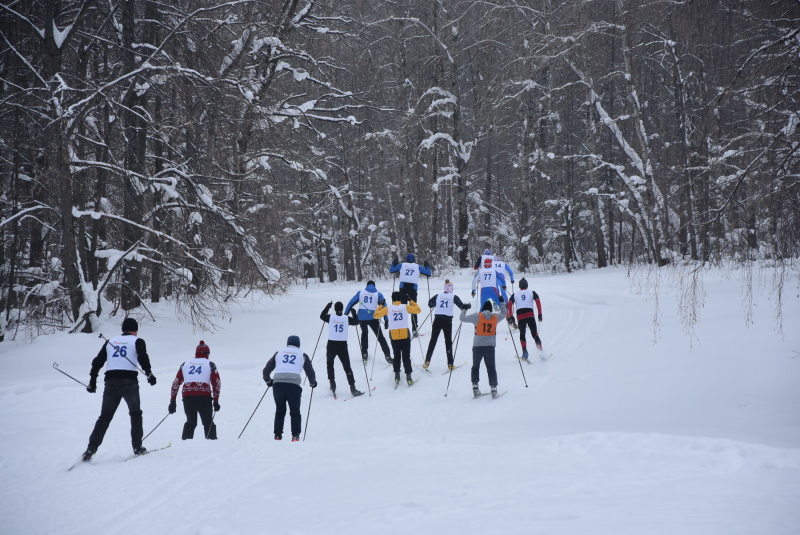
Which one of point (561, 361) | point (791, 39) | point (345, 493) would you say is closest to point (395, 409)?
point (561, 361)

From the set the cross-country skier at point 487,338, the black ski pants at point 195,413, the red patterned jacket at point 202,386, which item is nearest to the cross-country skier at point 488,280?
the cross-country skier at point 487,338

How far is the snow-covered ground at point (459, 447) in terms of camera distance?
15.6ft

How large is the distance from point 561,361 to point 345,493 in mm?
7934

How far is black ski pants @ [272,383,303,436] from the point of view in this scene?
8.88 metres

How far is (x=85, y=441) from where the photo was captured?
8.26m

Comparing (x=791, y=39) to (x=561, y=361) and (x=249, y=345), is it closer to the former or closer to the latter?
(x=561, y=361)

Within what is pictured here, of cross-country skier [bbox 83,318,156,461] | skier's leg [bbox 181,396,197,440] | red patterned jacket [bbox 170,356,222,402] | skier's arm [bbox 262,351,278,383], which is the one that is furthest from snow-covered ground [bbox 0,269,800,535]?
skier's arm [bbox 262,351,278,383]

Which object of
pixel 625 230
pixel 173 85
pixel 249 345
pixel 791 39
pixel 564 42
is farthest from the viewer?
pixel 625 230

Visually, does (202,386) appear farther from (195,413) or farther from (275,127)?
(275,127)

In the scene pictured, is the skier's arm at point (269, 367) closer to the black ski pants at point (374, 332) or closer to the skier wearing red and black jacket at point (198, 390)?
the skier wearing red and black jacket at point (198, 390)

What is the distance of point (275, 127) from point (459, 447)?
1010cm

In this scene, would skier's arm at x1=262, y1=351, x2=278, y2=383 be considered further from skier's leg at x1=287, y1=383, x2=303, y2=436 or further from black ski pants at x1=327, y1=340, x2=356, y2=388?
black ski pants at x1=327, y1=340, x2=356, y2=388

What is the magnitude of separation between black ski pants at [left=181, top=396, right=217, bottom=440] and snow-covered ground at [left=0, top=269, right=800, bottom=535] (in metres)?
0.37

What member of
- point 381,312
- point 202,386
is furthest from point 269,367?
point 381,312
